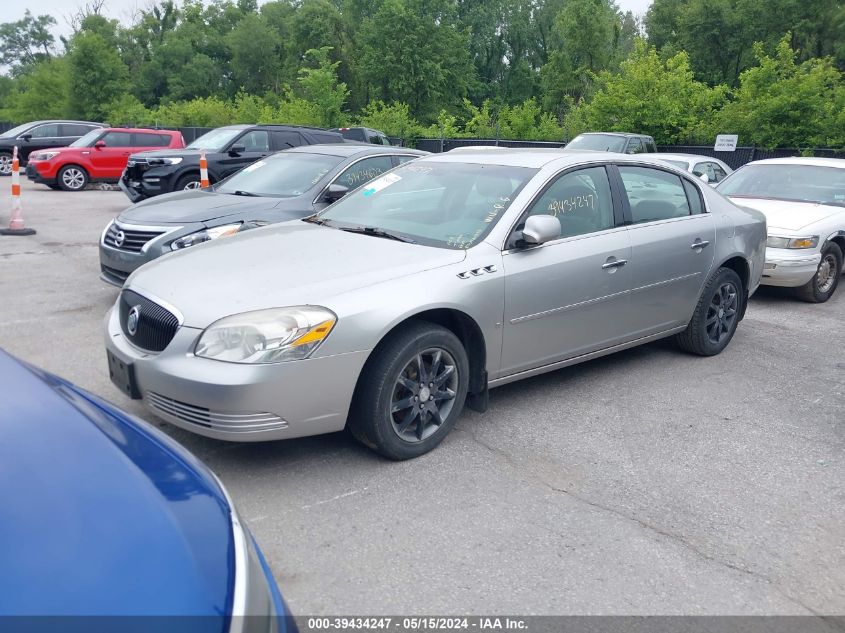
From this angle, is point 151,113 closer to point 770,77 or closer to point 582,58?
point 582,58

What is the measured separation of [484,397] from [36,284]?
579 centimetres

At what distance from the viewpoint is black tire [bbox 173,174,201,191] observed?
14.4 m

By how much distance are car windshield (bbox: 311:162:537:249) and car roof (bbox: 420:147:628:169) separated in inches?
3.0

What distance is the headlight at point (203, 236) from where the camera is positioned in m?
7.05

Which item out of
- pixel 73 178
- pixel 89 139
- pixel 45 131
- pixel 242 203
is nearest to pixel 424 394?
pixel 242 203

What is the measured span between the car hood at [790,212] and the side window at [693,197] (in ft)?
7.56

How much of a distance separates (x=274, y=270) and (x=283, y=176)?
4336 mm

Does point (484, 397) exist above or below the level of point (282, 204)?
below

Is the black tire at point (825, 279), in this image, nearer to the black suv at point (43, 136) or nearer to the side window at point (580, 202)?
the side window at point (580, 202)

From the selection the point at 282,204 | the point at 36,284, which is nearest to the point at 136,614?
the point at 282,204

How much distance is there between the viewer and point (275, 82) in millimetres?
66250

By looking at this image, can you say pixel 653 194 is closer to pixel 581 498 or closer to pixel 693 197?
pixel 693 197

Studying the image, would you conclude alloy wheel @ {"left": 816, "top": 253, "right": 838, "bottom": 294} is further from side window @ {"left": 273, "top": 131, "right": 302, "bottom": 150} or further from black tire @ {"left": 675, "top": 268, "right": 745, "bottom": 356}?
side window @ {"left": 273, "top": 131, "right": 302, "bottom": 150}

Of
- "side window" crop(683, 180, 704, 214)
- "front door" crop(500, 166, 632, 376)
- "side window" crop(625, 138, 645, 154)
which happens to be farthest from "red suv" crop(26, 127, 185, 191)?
"front door" crop(500, 166, 632, 376)
